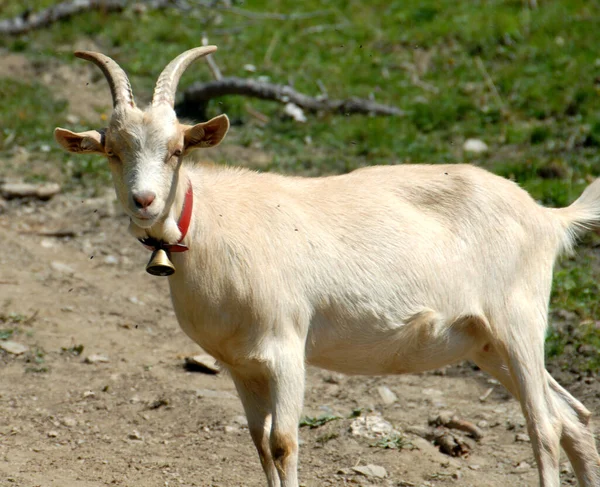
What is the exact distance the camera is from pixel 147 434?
231 inches

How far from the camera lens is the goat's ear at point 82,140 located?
4.30m

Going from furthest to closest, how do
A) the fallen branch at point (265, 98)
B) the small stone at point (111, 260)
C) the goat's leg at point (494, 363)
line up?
the fallen branch at point (265, 98)
the small stone at point (111, 260)
the goat's leg at point (494, 363)

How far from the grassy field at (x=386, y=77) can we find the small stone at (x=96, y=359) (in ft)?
9.21

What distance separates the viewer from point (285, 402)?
4523 millimetres

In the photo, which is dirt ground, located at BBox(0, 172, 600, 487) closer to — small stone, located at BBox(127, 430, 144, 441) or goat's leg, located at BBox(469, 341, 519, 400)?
small stone, located at BBox(127, 430, 144, 441)

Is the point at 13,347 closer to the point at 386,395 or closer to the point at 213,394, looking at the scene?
the point at 213,394

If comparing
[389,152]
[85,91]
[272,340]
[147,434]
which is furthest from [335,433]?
[85,91]

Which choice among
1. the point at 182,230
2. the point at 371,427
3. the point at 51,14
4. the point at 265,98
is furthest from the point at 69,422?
the point at 51,14

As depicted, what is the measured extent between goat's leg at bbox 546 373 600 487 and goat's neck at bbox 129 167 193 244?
241cm

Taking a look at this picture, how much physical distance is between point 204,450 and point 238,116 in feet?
17.6

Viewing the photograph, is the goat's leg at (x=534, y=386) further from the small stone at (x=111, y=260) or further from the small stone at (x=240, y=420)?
the small stone at (x=111, y=260)

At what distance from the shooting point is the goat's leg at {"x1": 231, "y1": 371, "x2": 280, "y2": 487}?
4.82m

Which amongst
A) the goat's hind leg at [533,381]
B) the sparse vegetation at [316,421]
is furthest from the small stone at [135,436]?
the goat's hind leg at [533,381]

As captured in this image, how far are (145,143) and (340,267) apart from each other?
1.26m
